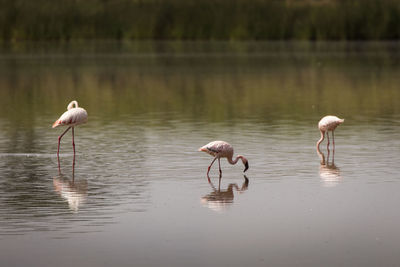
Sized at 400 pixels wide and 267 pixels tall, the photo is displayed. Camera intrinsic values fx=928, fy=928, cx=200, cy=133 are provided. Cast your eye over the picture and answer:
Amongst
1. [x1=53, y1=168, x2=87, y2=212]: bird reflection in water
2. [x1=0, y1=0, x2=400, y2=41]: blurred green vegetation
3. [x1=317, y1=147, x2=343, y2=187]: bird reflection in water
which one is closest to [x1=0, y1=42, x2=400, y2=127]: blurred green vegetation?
[x1=317, y1=147, x2=343, y2=187]: bird reflection in water

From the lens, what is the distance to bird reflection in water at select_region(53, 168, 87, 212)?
13.3 m

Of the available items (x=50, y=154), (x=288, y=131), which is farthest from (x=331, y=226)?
(x=288, y=131)

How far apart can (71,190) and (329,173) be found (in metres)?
4.48

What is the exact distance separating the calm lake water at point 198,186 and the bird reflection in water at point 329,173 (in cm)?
2

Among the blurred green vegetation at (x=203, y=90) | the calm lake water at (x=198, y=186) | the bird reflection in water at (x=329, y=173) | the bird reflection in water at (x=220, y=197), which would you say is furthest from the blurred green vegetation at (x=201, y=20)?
the bird reflection in water at (x=220, y=197)

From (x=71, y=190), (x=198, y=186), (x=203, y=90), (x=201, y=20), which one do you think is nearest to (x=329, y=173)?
(x=198, y=186)

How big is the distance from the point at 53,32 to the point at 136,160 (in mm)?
108481

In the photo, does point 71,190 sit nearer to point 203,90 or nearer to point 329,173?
point 329,173

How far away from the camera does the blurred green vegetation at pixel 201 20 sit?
4717 inches

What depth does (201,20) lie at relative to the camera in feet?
414

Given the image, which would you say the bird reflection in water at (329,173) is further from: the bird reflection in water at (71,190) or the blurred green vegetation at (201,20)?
the blurred green vegetation at (201,20)

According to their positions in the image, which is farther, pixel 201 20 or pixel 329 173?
pixel 201 20

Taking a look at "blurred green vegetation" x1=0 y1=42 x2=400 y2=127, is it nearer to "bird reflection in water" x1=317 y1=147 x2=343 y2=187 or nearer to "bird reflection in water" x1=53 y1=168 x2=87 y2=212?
"bird reflection in water" x1=317 y1=147 x2=343 y2=187

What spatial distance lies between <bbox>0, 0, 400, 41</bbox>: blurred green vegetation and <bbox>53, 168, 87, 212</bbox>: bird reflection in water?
4136 inches
